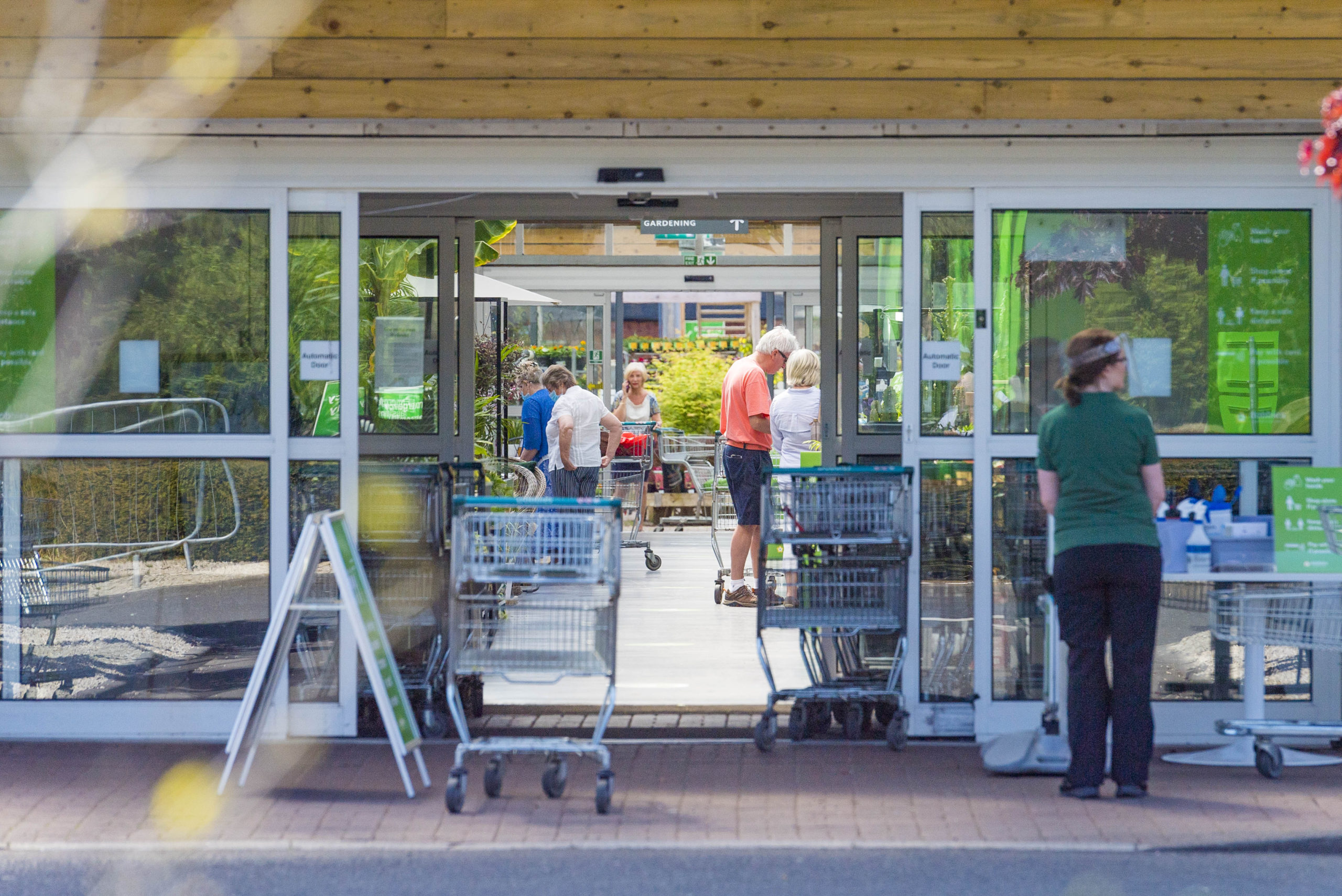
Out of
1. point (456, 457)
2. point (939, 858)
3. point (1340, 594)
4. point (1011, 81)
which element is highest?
point (1011, 81)

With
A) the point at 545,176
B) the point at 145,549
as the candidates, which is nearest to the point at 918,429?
the point at 545,176

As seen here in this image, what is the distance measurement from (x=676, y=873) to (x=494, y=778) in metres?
0.99

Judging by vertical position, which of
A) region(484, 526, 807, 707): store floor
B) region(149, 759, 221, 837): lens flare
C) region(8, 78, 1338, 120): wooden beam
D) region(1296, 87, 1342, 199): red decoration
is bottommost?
region(149, 759, 221, 837): lens flare

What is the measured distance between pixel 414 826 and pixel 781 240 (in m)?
12.2

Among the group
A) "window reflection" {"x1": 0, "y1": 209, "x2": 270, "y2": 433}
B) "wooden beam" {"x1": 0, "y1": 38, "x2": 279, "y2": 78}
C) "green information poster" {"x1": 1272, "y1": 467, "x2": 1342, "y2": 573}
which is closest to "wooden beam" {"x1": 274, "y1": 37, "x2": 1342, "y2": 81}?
"wooden beam" {"x1": 0, "y1": 38, "x2": 279, "y2": 78}

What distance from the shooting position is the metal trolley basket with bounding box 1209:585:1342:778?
5.32m

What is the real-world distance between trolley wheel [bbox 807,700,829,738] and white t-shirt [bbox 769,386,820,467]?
3166 millimetres

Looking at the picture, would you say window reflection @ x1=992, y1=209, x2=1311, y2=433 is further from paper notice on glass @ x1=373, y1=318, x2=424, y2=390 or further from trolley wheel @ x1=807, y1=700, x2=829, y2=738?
paper notice on glass @ x1=373, y1=318, x2=424, y2=390

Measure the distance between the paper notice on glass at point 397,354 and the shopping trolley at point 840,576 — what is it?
2362 millimetres

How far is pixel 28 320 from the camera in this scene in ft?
19.8

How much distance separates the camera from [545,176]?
19.4 ft

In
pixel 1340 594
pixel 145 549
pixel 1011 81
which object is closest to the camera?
pixel 1340 594

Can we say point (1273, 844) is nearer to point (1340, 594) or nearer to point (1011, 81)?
point (1340, 594)

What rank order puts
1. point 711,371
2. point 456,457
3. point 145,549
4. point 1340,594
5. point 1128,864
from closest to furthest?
point 1128,864 < point 1340,594 < point 145,549 < point 456,457 < point 711,371
